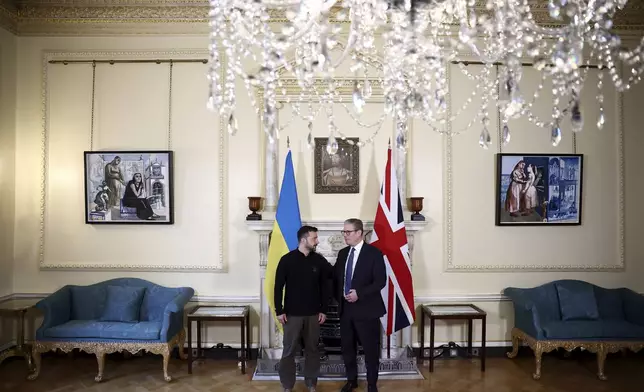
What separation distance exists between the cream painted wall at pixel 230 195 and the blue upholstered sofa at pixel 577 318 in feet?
0.89

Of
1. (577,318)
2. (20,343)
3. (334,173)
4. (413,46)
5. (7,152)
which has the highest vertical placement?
(413,46)

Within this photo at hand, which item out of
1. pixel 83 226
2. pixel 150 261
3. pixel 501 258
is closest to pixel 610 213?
pixel 501 258

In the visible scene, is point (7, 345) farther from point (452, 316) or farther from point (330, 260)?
point (452, 316)

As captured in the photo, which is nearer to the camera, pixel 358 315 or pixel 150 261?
pixel 358 315

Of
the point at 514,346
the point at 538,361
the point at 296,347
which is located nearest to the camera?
the point at 296,347

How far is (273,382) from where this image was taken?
4.31 meters

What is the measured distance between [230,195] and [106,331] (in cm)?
187

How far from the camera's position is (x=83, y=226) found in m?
5.09

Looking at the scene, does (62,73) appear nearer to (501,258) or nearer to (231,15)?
(231,15)

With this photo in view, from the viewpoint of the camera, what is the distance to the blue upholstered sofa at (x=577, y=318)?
4.40 meters

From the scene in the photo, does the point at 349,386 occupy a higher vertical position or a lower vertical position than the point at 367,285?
lower

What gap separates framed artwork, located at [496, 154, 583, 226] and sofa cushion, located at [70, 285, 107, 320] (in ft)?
14.9

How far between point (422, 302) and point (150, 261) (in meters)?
3.17

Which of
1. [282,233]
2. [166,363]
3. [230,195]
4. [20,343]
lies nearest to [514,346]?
[282,233]
